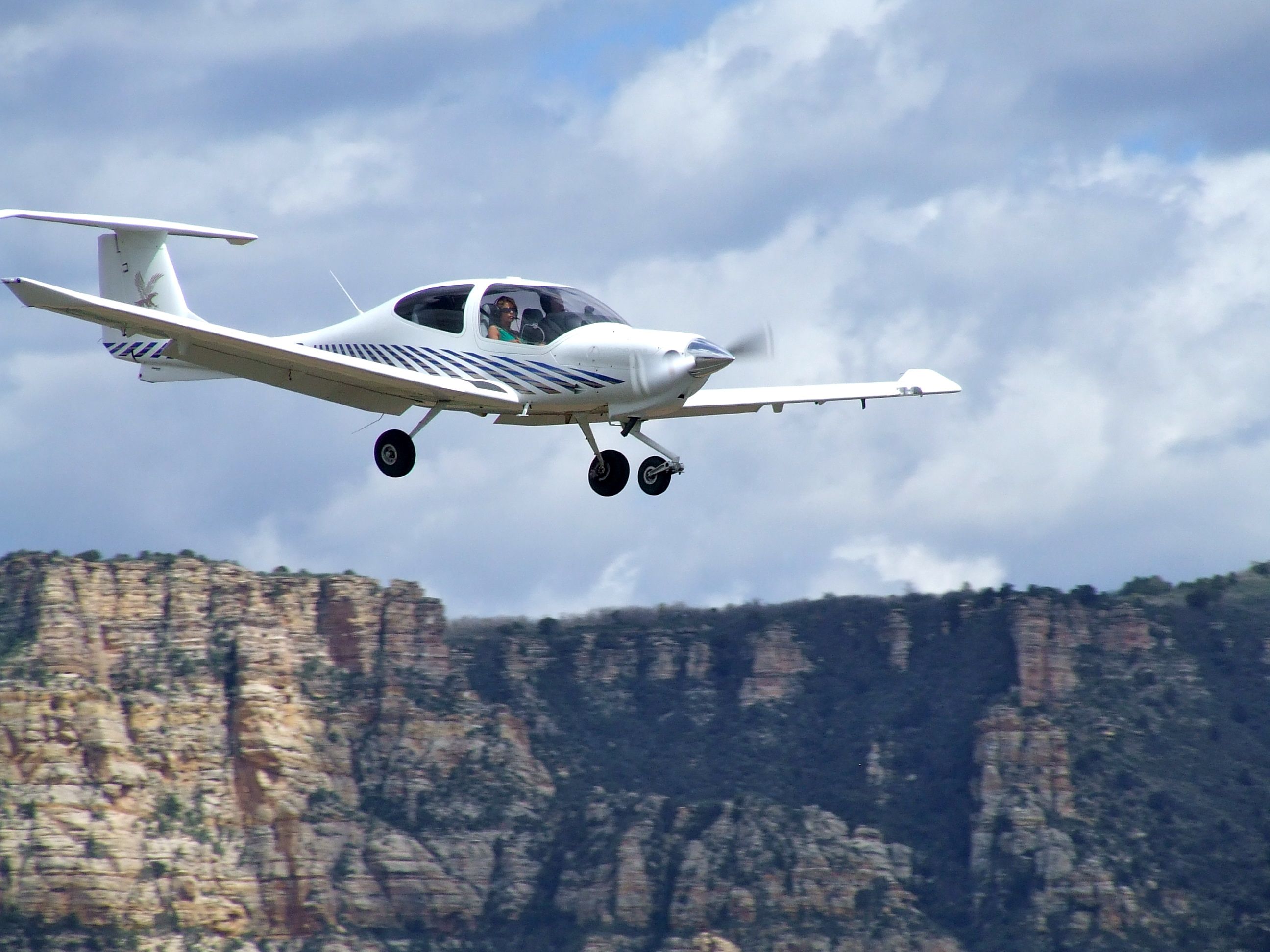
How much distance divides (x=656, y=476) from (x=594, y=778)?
102560 mm

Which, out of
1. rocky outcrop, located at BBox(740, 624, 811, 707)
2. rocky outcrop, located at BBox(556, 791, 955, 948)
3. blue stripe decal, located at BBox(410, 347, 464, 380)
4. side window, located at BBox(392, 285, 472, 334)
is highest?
rocky outcrop, located at BBox(740, 624, 811, 707)

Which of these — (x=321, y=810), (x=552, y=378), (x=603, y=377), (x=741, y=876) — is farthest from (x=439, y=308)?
(x=321, y=810)

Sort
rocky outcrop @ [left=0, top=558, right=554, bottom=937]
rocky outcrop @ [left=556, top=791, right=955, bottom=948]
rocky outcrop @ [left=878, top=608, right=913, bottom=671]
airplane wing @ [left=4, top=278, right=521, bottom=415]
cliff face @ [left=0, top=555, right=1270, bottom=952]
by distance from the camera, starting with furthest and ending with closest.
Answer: rocky outcrop @ [left=878, top=608, right=913, bottom=671]
rocky outcrop @ [left=556, top=791, right=955, bottom=948]
cliff face @ [left=0, top=555, right=1270, bottom=952]
rocky outcrop @ [left=0, top=558, right=554, bottom=937]
airplane wing @ [left=4, top=278, right=521, bottom=415]

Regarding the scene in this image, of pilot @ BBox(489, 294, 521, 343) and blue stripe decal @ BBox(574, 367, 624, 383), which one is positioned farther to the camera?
pilot @ BBox(489, 294, 521, 343)

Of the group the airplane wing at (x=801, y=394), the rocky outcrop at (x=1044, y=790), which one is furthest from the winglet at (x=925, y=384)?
the rocky outcrop at (x=1044, y=790)

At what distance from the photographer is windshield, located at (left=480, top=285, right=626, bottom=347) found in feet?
89.7

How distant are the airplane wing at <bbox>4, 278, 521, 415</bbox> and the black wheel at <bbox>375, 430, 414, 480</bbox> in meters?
0.42

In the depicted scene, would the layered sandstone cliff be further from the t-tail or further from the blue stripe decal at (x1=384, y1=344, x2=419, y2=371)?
the blue stripe decal at (x1=384, y1=344, x2=419, y2=371)

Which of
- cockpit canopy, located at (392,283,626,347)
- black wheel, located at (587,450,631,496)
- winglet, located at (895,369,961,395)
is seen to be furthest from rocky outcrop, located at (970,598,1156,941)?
cockpit canopy, located at (392,283,626,347)

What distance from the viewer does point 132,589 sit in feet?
411

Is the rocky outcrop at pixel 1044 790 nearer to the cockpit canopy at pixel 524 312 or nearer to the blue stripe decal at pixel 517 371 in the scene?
the cockpit canopy at pixel 524 312

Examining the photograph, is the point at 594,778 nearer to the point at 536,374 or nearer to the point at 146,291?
the point at 146,291

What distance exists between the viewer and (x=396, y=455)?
94.0 ft

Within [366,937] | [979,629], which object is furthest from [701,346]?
[979,629]
